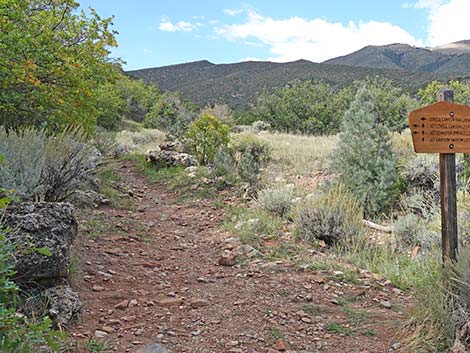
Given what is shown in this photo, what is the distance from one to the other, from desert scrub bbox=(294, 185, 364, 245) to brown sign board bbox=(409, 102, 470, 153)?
6.67ft

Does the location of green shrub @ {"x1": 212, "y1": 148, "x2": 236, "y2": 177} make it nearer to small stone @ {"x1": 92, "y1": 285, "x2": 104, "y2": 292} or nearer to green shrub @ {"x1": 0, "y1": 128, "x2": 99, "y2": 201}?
green shrub @ {"x1": 0, "y1": 128, "x2": 99, "y2": 201}

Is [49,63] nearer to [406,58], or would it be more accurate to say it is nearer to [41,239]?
[41,239]

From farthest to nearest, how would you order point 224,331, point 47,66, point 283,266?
point 47,66 → point 283,266 → point 224,331

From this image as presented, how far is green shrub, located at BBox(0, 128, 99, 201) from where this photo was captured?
415 cm

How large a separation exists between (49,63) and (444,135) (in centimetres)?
500

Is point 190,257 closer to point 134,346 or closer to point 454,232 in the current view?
point 134,346

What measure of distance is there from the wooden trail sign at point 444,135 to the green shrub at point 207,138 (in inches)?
285

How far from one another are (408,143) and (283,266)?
543cm

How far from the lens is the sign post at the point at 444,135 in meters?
3.60

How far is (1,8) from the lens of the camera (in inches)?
212

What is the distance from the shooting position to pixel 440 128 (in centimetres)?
363

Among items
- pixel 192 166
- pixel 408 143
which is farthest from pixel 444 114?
pixel 192 166

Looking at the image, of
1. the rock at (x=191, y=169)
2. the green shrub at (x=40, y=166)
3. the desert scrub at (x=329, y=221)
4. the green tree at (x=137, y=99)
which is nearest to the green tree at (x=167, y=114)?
the green tree at (x=137, y=99)

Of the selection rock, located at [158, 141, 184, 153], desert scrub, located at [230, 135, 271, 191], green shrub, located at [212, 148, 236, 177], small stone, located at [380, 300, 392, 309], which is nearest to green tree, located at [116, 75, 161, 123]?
rock, located at [158, 141, 184, 153]
